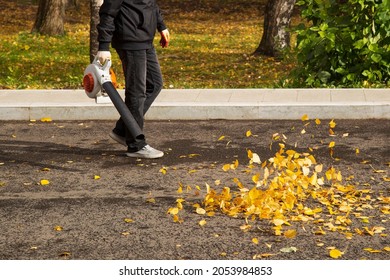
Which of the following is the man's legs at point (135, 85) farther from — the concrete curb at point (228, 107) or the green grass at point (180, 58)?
the green grass at point (180, 58)

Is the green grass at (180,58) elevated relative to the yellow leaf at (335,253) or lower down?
lower down

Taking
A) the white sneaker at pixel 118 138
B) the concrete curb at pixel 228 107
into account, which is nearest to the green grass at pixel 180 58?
the concrete curb at pixel 228 107

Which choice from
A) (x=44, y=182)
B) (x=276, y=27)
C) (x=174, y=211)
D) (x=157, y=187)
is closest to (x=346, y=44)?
(x=157, y=187)

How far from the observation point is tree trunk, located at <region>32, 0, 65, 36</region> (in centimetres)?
2569

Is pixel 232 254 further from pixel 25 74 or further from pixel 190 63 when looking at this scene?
pixel 190 63

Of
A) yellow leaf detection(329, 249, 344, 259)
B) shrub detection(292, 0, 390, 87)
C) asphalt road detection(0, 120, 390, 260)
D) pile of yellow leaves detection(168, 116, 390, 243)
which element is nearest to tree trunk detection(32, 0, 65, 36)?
shrub detection(292, 0, 390, 87)

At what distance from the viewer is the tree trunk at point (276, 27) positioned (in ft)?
68.4

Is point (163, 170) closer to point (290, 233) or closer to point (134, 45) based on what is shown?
point (134, 45)

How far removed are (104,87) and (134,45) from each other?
469 mm

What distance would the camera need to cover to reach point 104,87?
891 centimetres

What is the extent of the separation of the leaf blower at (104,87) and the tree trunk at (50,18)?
1700cm

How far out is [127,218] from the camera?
6.91 meters

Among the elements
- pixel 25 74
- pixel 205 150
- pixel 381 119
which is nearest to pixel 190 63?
pixel 25 74

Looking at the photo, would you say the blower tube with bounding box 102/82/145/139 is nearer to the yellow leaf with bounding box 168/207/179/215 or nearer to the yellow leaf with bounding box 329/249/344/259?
the yellow leaf with bounding box 168/207/179/215
